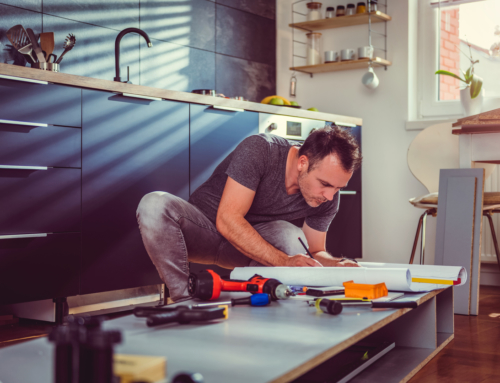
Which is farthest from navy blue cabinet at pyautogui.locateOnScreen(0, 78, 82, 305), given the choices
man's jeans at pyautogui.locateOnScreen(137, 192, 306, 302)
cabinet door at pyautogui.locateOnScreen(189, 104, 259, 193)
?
cabinet door at pyautogui.locateOnScreen(189, 104, 259, 193)

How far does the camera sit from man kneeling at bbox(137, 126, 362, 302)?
1.81 meters

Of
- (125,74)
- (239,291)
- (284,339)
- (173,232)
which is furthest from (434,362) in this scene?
(125,74)

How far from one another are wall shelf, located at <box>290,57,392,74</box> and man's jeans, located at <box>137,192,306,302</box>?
209 cm

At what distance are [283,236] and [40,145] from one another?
3.27ft

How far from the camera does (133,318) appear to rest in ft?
3.29

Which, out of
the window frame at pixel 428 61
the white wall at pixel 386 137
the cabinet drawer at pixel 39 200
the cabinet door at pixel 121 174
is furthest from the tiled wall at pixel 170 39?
the window frame at pixel 428 61

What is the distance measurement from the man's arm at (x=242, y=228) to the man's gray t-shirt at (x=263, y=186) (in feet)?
0.12

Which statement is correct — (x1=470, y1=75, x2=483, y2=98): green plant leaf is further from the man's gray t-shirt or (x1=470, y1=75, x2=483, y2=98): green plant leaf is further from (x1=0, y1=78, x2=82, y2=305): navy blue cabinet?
(x1=0, y1=78, x2=82, y2=305): navy blue cabinet

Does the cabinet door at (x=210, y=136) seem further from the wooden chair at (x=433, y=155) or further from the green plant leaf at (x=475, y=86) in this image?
the green plant leaf at (x=475, y=86)

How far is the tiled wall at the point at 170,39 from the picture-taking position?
2.92 meters

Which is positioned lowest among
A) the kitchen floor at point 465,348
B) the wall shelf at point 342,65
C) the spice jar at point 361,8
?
the kitchen floor at point 465,348

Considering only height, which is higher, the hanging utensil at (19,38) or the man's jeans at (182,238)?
the hanging utensil at (19,38)

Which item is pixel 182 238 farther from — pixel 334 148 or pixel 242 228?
pixel 334 148

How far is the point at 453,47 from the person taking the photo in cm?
383
